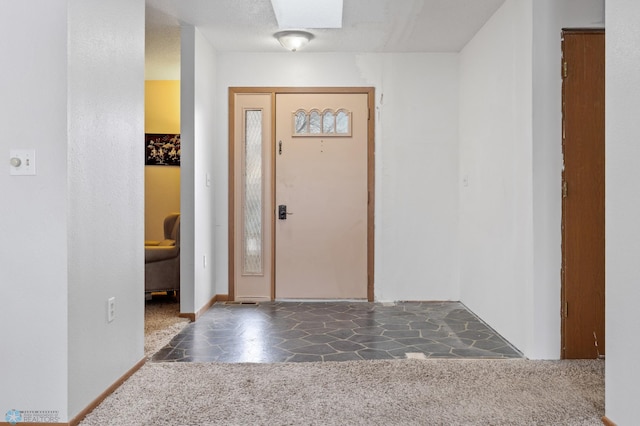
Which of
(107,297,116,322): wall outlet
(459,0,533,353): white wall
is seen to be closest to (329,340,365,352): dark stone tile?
(459,0,533,353): white wall

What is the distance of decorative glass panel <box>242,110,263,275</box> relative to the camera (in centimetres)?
528

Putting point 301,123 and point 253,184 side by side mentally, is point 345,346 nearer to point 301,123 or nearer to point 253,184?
Answer: point 253,184

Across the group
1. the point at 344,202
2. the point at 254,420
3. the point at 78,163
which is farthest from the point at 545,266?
the point at 78,163

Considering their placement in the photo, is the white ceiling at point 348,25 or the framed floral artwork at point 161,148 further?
the framed floral artwork at point 161,148

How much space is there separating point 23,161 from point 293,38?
2.93 m

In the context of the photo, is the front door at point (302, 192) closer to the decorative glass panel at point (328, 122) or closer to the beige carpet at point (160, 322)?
the decorative glass panel at point (328, 122)

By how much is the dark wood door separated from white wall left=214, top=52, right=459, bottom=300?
2.01 m

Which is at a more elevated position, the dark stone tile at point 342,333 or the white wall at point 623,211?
the white wall at point 623,211

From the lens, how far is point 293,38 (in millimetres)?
4605

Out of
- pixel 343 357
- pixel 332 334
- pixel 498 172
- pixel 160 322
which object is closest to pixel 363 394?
pixel 343 357

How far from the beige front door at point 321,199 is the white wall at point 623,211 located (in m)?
3.06

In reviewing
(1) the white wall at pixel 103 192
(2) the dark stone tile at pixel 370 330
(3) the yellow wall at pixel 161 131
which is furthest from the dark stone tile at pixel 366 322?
(3) the yellow wall at pixel 161 131

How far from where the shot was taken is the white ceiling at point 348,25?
3.98 m

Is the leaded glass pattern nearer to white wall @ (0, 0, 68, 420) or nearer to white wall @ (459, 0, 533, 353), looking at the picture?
white wall @ (459, 0, 533, 353)
